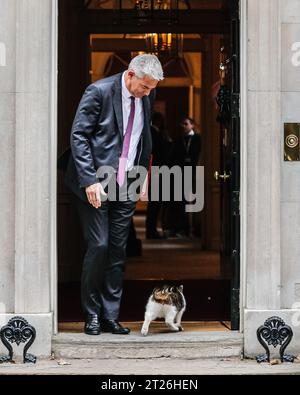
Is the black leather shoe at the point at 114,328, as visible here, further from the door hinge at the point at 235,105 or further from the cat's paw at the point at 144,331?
the door hinge at the point at 235,105

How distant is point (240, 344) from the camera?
782 centimetres

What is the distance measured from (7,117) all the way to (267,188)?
2030 mm

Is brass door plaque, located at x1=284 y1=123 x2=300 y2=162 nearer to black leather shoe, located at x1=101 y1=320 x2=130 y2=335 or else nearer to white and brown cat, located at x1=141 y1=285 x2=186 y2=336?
white and brown cat, located at x1=141 y1=285 x2=186 y2=336

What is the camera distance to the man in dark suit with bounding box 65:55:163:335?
7.72 metres

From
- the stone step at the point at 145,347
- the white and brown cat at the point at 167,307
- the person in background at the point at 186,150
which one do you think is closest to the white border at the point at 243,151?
the stone step at the point at 145,347

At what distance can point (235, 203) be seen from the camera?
8.00 meters

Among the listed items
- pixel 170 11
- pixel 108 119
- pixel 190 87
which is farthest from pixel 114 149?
pixel 190 87

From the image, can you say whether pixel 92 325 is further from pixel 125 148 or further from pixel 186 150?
pixel 186 150

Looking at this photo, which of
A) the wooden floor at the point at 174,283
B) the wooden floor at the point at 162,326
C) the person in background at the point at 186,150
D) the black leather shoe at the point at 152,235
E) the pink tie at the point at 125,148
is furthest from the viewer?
the black leather shoe at the point at 152,235

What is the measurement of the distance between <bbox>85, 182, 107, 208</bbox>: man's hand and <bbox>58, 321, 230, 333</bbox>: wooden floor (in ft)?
3.61

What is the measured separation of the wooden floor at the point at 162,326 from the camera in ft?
A: 26.8

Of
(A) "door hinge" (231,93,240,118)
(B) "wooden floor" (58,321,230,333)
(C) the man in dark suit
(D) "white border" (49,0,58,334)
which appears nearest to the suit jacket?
(C) the man in dark suit

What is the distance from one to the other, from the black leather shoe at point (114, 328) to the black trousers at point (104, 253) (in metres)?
0.04

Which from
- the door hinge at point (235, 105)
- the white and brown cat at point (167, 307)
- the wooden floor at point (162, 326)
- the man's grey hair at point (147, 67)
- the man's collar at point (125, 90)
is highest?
the man's grey hair at point (147, 67)
